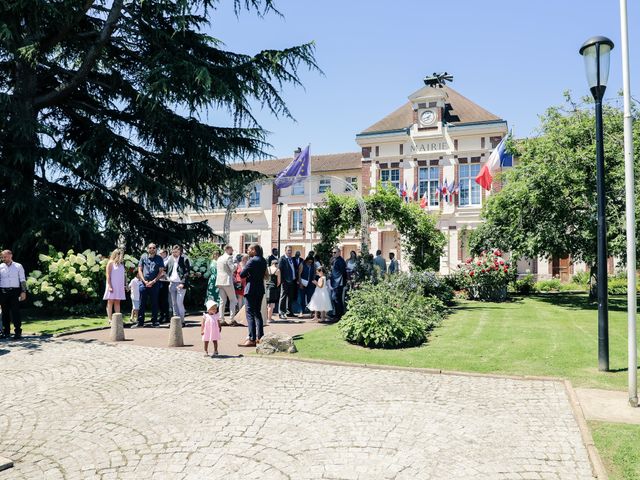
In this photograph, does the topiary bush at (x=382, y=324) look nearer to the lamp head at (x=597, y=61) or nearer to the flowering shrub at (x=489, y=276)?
the lamp head at (x=597, y=61)

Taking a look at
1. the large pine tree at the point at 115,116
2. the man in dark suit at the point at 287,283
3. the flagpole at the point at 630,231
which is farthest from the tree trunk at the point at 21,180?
the flagpole at the point at 630,231

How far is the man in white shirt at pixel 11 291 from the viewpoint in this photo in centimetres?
1047

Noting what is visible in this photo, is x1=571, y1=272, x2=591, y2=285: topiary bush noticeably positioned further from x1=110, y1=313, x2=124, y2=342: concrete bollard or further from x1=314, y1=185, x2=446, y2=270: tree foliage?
x1=110, y1=313, x2=124, y2=342: concrete bollard

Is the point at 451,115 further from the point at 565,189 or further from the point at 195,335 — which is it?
the point at 195,335

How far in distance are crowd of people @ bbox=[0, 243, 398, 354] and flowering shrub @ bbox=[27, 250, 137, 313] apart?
49.3 inches

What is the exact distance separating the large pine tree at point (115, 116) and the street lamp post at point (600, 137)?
9469 mm

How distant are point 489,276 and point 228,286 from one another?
11.8m

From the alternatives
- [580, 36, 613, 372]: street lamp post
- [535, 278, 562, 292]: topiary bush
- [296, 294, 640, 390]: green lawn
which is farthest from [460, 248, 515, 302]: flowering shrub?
[580, 36, 613, 372]: street lamp post

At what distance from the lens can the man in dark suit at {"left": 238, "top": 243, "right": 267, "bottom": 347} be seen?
9.38 m

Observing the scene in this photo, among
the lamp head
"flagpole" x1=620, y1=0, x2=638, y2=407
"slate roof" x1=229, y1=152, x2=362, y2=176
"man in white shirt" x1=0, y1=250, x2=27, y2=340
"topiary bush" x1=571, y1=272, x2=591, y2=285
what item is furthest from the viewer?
"slate roof" x1=229, y1=152, x2=362, y2=176

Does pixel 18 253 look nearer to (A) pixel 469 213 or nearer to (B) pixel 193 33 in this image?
(B) pixel 193 33

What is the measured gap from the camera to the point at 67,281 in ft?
45.4

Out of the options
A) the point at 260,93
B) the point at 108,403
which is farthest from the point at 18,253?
the point at 108,403

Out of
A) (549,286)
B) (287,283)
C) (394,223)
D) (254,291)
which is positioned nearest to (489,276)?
(394,223)
